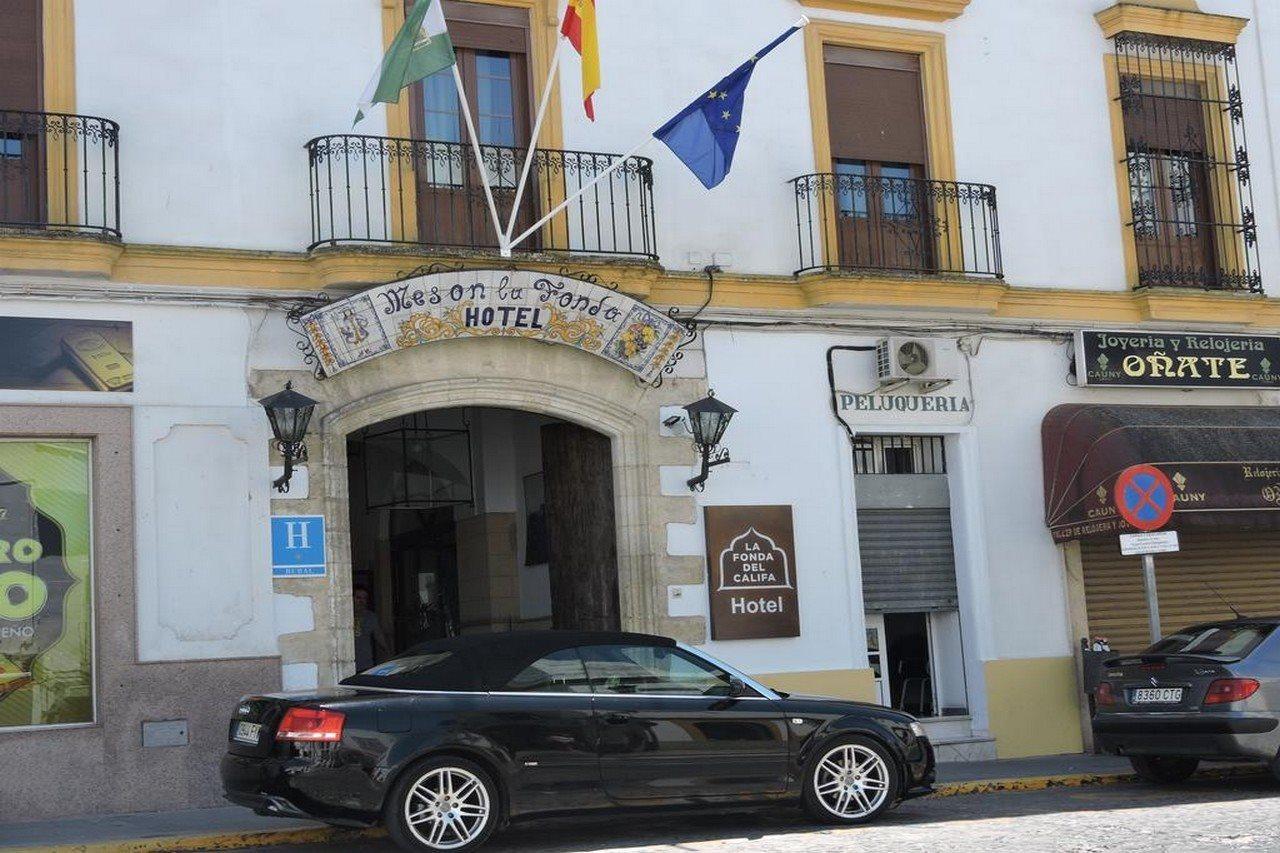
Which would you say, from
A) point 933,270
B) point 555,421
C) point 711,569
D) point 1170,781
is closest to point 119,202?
point 555,421

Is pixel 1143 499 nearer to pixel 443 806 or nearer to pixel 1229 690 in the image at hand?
pixel 1229 690

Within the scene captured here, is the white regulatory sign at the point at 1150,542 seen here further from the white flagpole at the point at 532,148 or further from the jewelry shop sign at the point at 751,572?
the white flagpole at the point at 532,148

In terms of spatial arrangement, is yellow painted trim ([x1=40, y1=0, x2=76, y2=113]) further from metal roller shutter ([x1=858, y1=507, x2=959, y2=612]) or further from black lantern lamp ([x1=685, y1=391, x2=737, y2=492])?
metal roller shutter ([x1=858, y1=507, x2=959, y2=612])

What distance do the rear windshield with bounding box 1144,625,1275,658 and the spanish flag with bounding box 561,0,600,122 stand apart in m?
6.50

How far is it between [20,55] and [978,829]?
930 centimetres

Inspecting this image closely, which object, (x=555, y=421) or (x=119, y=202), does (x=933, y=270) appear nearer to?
(x=555, y=421)

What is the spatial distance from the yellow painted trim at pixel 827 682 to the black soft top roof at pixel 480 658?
162 inches

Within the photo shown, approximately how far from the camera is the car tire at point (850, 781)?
11.5 metres

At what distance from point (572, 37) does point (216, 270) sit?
352cm

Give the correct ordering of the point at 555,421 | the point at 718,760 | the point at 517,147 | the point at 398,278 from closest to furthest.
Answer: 1. the point at 718,760
2. the point at 398,278
3. the point at 517,147
4. the point at 555,421

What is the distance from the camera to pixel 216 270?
13828mm

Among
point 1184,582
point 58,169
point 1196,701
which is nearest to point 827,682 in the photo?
point 1196,701

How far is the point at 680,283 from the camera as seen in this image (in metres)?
15.5

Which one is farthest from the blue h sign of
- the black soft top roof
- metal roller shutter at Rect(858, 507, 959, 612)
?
metal roller shutter at Rect(858, 507, 959, 612)
